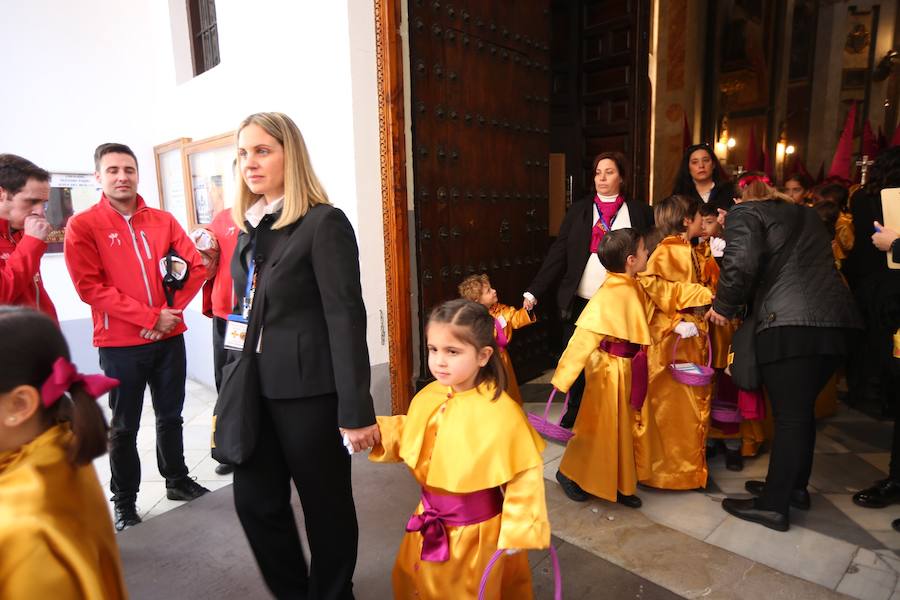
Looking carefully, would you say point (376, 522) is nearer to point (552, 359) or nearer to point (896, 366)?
point (896, 366)

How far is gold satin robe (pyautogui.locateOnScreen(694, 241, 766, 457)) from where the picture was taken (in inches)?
138

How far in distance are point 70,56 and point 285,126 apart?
15.9 feet

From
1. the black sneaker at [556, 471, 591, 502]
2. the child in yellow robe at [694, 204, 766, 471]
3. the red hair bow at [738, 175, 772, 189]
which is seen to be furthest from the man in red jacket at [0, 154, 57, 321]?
the child in yellow robe at [694, 204, 766, 471]

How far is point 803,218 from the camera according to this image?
2.62 metres

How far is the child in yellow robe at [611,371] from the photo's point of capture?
2766mm

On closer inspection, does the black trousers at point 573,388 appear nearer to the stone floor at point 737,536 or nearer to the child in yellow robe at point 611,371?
the stone floor at point 737,536

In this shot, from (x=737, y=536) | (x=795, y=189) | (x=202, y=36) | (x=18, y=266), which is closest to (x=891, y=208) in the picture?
(x=737, y=536)

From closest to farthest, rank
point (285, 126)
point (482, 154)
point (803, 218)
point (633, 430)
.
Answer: point (285, 126), point (803, 218), point (633, 430), point (482, 154)

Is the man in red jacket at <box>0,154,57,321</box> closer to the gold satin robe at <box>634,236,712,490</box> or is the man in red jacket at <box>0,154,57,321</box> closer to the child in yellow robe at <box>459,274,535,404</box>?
the child in yellow robe at <box>459,274,535,404</box>

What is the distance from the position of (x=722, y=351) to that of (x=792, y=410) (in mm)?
1125

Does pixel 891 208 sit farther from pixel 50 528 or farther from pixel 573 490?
pixel 50 528

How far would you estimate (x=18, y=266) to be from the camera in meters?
2.40

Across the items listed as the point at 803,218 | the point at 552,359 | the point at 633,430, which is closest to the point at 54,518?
the point at 633,430

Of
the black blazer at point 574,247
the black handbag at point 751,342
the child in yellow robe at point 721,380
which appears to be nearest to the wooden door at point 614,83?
the child in yellow robe at point 721,380
